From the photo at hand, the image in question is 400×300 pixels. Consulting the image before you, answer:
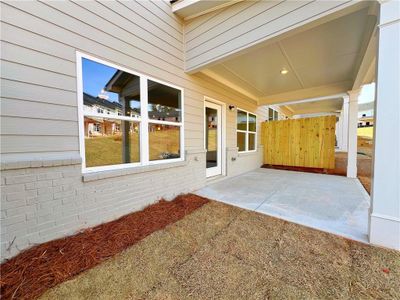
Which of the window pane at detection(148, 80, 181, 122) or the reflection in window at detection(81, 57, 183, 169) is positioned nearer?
the reflection in window at detection(81, 57, 183, 169)

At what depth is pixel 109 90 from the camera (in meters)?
2.82

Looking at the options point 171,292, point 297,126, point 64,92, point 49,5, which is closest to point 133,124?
point 64,92

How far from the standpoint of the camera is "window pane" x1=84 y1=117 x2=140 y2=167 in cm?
255

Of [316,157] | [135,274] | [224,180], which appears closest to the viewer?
[135,274]

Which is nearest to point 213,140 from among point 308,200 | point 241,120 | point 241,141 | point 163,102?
point 241,141

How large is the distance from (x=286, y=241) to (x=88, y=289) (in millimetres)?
2219

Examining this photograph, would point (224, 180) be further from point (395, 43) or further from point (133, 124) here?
point (395, 43)

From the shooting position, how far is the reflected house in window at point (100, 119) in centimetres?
252

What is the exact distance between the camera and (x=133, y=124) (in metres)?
3.14

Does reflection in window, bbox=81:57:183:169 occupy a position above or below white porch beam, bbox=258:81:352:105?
below

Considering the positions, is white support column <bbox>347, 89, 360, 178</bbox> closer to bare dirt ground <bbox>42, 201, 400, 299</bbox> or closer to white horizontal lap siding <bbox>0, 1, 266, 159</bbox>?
bare dirt ground <bbox>42, 201, 400, 299</bbox>

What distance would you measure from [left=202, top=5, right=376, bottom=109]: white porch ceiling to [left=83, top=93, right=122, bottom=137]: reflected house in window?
263 cm

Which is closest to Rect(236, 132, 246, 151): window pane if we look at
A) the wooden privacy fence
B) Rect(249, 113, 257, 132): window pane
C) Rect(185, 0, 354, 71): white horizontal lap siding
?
Rect(249, 113, 257, 132): window pane

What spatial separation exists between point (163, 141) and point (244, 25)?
2.58 metres
